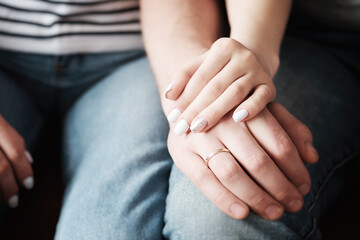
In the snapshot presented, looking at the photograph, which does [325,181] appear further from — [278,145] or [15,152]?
[15,152]

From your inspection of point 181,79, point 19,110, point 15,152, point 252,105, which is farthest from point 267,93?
point 19,110

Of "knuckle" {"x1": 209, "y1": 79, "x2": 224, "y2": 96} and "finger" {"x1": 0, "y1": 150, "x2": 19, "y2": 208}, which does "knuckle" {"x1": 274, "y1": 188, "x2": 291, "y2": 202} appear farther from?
"finger" {"x1": 0, "y1": 150, "x2": 19, "y2": 208}

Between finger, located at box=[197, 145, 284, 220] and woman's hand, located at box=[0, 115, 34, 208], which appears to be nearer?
finger, located at box=[197, 145, 284, 220]

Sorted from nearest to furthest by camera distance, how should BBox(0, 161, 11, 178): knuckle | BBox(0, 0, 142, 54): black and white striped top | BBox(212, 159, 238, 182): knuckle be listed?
BBox(212, 159, 238, 182): knuckle → BBox(0, 161, 11, 178): knuckle → BBox(0, 0, 142, 54): black and white striped top

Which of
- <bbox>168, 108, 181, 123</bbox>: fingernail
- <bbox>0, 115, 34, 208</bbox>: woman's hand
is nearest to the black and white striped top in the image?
<bbox>0, 115, 34, 208</bbox>: woman's hand

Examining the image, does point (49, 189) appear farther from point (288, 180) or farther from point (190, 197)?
point (288, 180)

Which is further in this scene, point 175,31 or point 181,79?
point 175,31

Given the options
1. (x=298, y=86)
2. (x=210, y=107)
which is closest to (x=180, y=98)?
(x=210, y=107)
